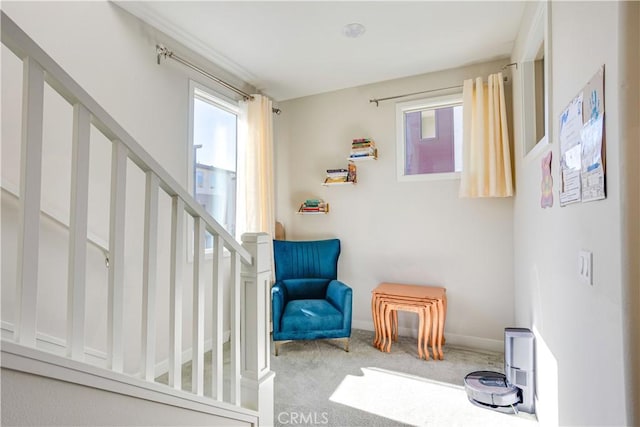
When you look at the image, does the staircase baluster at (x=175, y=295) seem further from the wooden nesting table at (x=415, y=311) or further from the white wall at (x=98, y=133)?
the wooden nesting table at (x=415, y=311)

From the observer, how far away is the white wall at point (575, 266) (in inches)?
33.1

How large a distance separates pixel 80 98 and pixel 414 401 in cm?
235

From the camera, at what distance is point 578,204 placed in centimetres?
114

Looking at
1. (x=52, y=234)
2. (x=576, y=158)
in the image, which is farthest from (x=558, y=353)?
(x=52, y=234)

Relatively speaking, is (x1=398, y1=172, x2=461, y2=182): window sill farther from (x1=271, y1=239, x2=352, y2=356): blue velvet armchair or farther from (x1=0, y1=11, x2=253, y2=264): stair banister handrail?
(x1=0, y1=11, x2=253, y2=264): stair banister handrail

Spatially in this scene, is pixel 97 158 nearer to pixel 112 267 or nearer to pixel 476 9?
pixel 112 267

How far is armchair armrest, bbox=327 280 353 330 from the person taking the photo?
106 inches

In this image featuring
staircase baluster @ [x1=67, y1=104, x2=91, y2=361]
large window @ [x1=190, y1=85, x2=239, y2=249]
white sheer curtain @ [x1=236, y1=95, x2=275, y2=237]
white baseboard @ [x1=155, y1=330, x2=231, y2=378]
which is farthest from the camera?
white sheer curtain @ [x1=236, y1=95, x2=275, y2=237]

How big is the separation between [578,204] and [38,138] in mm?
1663

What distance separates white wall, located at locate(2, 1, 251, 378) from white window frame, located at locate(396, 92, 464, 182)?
2037 mm

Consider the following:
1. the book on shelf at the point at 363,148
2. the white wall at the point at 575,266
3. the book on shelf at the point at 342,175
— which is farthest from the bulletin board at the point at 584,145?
the book on shelf at the point at 342,175

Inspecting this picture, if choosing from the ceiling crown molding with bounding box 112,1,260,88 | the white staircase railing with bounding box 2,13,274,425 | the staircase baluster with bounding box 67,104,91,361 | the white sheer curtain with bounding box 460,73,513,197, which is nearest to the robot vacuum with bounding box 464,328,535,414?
the white sheer curtain with bounding box 460,73,513,197

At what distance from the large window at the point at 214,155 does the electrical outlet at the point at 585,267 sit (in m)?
2.58

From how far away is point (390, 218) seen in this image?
10.6ft
